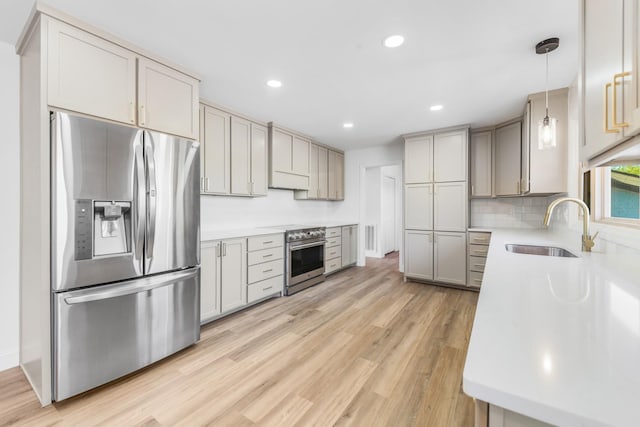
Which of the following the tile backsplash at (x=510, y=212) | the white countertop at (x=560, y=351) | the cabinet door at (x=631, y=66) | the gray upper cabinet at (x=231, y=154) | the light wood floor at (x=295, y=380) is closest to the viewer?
the white countertop at (x=560, y=351)

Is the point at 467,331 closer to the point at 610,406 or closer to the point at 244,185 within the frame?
the point at 610,406

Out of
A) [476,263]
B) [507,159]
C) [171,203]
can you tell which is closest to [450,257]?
[476,263]

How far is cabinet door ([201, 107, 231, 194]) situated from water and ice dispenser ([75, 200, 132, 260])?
1.22 m

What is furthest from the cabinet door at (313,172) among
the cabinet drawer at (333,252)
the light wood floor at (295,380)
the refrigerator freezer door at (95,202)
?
the refrigerator freezer door at (95,202)

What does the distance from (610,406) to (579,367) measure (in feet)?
0.36

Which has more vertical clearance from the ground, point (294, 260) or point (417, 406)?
point (294, 260)

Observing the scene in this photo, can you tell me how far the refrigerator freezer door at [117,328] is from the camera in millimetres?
1583

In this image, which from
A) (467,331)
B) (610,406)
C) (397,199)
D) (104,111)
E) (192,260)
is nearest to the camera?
(610,406)

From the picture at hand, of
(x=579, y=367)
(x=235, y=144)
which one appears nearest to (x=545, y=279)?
(x=579, y=367)

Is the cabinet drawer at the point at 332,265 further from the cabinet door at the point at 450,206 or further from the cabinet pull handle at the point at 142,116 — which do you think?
the cabinet pull handle at the point at 142,116

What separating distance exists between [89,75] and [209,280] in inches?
71.5

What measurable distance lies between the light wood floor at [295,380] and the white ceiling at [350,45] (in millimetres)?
2348

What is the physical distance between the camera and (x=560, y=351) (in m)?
0.55

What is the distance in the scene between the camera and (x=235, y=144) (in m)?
3.31
